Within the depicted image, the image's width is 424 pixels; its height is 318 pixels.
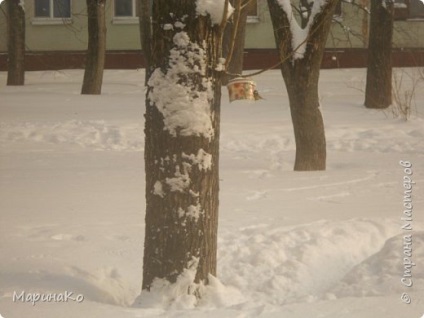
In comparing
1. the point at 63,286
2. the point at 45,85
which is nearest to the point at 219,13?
the point at 63,286

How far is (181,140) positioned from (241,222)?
8.84 feet

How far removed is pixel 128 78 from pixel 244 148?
13.2m

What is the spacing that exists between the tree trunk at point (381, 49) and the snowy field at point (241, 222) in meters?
1.55

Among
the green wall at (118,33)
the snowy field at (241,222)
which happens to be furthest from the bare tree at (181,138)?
the green wall at (118,33)

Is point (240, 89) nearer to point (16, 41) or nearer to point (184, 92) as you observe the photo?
point (184, 92)

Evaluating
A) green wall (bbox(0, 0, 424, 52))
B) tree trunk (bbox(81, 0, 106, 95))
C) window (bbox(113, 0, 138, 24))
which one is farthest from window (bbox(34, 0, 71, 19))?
tree trunk (bbox(81, 0, 106, 95))

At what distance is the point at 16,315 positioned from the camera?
525 centimetres

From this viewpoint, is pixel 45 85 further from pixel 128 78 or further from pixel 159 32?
pixel 159 32

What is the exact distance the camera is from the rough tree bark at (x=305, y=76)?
10.5m

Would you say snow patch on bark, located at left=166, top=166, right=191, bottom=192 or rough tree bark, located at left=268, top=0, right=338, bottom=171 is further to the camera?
rough tree bark, located at left=268, top=0, right=338, bottom=171

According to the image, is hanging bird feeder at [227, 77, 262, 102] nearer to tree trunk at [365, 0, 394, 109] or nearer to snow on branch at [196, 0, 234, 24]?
snow on branch at [196, 0, 234, 24]

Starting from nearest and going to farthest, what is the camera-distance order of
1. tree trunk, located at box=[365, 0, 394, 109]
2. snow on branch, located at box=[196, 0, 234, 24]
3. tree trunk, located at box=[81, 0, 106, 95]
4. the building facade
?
snow on branch, located at box=[196, 0, 234, 24] → tree trunk, located at box=[365, 0, 394, 109] → tree trunk, located at box=[81, 0, 106, 95] → the building facade

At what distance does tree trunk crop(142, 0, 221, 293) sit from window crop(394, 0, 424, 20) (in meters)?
25.4

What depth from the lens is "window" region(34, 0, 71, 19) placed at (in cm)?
3119
